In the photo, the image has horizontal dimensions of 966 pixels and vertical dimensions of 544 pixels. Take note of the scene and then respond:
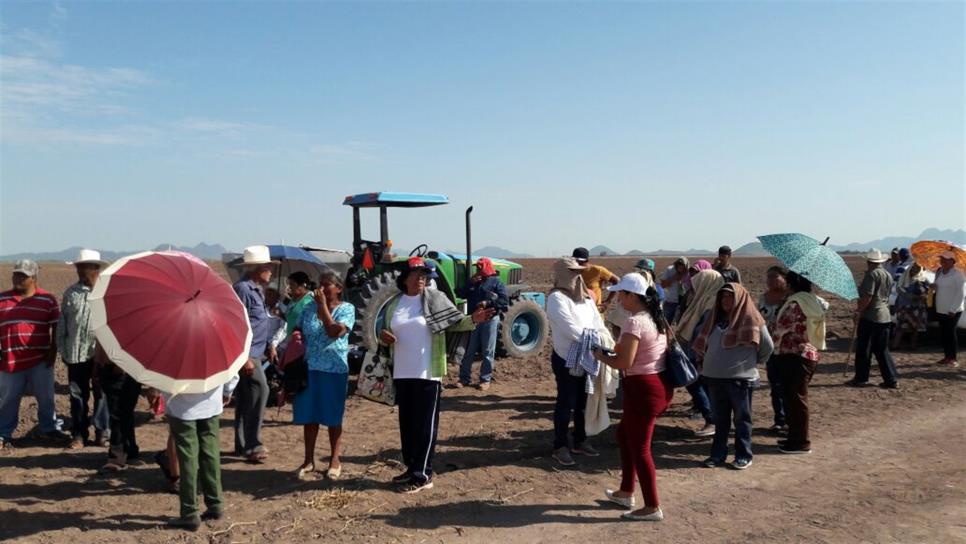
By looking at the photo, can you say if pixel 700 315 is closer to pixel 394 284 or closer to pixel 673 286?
pixel 673 286

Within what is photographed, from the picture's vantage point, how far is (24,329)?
590 centimetres

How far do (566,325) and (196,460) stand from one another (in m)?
2.86

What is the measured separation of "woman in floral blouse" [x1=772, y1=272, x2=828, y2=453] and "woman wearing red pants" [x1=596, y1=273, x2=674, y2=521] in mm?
1986

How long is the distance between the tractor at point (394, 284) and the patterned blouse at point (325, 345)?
2.88 meters

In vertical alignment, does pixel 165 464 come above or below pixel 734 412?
below

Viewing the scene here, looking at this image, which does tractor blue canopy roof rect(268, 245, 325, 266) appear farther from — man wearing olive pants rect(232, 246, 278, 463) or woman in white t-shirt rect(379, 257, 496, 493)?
woman in white t-shirt rect(379, 257, 496, 493)

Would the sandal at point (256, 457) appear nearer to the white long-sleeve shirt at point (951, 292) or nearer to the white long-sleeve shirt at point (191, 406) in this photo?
the white long-sleeve shirt at point (191, 406)

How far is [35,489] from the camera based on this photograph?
5.03m

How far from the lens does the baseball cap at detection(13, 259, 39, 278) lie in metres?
5.89

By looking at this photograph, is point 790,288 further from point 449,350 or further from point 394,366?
point 449,350

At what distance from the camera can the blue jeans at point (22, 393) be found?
5.91m

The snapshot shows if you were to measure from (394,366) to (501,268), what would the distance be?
281 inches

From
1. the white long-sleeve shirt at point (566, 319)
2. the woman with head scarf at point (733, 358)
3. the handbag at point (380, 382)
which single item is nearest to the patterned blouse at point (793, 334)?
the woman with head scarf at point (733, 358)

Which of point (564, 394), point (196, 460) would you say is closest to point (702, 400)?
point (564, 394)
